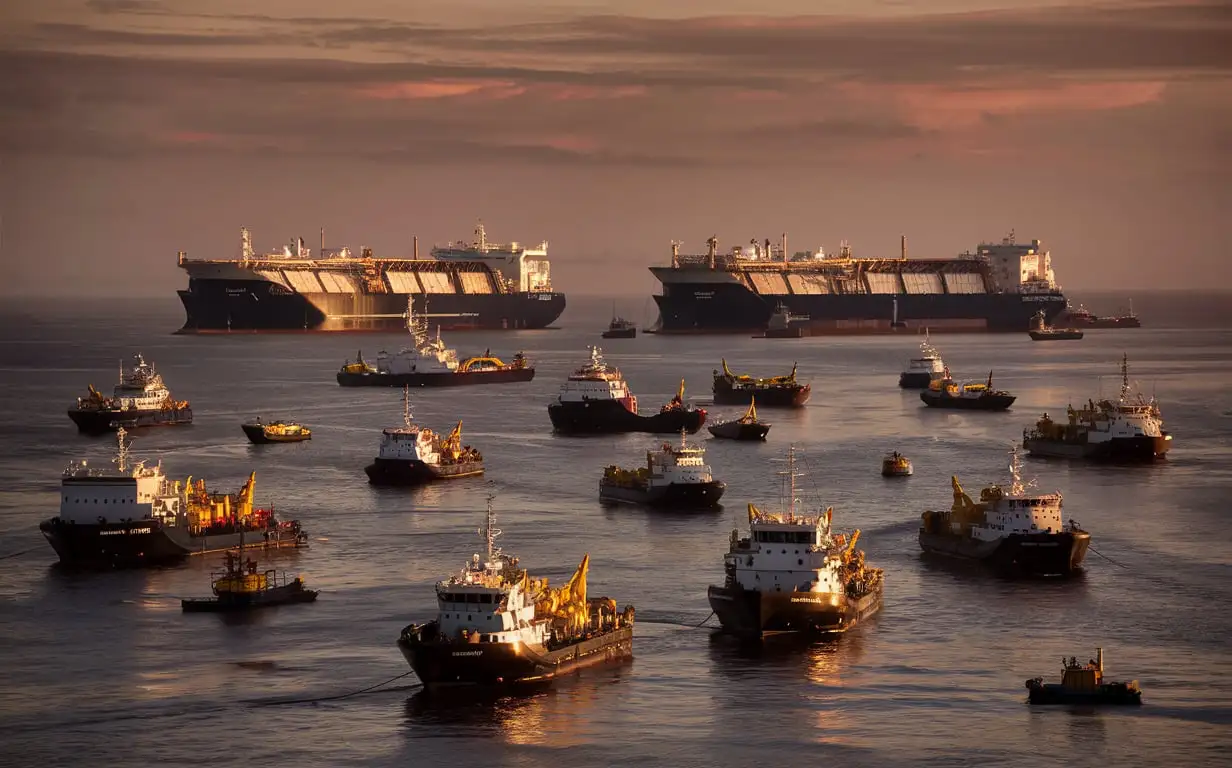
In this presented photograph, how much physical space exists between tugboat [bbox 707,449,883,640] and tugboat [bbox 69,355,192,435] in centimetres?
7726

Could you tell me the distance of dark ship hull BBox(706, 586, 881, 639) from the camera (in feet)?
182

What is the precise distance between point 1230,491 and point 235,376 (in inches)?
4404

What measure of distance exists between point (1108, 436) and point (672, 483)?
3371cm

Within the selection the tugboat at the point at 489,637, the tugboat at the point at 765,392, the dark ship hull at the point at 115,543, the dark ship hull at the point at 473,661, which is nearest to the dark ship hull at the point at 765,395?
the tugboat at the point at 765,392

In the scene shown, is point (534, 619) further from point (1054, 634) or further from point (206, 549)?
point (206, 549)

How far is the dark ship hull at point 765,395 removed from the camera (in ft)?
474

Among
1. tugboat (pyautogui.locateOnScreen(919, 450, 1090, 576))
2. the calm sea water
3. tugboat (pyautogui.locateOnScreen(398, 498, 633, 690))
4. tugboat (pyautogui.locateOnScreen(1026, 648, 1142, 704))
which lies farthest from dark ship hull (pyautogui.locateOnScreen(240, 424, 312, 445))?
tugboat (pyautogui.locateOnScreen(1026, 648, 1142, 704))

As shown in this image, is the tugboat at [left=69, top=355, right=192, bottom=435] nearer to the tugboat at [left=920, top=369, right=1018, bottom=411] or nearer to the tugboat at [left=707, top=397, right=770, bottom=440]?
the tugboat at [left=707, top=397, right=770, bottom=440]

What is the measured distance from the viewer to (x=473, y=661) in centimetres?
4850

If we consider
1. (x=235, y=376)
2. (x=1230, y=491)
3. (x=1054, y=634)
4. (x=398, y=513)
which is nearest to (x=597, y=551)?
(x=398, y=513)

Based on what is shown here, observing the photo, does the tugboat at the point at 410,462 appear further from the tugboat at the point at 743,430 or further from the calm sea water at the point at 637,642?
the tugboat at the point at 743,430

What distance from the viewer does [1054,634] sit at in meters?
57.7

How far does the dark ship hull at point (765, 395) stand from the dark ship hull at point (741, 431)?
24.8 m

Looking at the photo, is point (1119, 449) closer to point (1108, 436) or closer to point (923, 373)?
point (1108, 436)
